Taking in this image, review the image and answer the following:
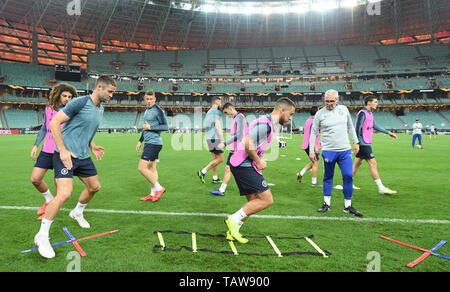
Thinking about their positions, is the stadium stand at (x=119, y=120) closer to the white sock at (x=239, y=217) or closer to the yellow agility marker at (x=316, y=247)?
the white sock at (x=239, y=217)

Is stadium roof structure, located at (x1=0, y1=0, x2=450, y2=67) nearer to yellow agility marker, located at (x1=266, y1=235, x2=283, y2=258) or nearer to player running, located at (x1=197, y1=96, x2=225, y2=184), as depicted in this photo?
player running, located at (x1=197, y1=96, x2=225, y2=184)

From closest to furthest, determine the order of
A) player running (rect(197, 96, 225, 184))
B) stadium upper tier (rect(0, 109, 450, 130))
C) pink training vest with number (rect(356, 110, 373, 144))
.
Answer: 1. pink training vest with number (rect(356, 110, 373, 144))
2. player running (rect(197, 96, 225, 184))
3. stadium upper tier (rect(0, 109, 450, 130))

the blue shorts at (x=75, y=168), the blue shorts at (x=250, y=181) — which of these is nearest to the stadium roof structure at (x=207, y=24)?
the blue shorts at (x=75, y=168)

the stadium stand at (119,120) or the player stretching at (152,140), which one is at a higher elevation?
the stadium stand at (119,120)

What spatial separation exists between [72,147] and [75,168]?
0.99ft

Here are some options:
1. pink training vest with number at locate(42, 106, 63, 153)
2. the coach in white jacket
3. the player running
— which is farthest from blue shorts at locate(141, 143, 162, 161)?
the coach in white jacket

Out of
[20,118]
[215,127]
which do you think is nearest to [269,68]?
[20,118]

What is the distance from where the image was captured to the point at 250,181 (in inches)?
146

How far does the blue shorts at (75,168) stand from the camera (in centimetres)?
339

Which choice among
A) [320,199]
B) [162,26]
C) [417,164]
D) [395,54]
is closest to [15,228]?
[320,199]

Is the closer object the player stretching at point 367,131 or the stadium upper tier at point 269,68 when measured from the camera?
the player stretching at point 367,131

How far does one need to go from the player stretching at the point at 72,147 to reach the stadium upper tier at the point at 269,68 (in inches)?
2509

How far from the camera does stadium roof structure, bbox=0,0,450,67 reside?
53.2m

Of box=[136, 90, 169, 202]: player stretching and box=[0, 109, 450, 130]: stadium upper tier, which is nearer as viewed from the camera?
box=[136, 90, 169, 202]: player stretching
